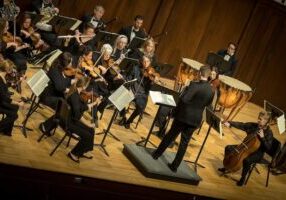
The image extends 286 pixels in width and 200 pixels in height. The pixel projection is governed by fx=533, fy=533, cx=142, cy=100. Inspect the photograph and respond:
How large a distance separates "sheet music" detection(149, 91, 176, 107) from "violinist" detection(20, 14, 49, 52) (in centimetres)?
267

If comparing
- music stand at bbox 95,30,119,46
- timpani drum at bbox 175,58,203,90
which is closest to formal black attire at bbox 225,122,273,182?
timpani drum at bbox 175,58,203,90

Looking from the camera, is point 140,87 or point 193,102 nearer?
point 193,102

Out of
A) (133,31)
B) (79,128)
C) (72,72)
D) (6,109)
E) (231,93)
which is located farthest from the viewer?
(133,31)

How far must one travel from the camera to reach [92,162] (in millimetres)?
7328

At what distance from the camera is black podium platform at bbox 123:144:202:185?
24.9 feet

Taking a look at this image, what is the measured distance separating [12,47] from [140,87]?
218cm

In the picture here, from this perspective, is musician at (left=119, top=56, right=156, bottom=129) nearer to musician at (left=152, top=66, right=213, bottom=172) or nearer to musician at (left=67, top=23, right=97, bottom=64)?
musician at (left=67, top=23, right=97, bottom=64)

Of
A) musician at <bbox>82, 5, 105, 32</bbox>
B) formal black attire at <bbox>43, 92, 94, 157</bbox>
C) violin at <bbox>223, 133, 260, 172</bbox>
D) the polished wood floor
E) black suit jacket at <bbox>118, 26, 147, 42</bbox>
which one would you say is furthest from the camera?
black suit jacket at <bbox>118, 26, 147, 42</bbox>

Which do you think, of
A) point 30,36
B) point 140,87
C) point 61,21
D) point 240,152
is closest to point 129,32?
point 61,21

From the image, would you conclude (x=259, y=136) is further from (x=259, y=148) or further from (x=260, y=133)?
(x=259, y=148)

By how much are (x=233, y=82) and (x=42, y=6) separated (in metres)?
4.17

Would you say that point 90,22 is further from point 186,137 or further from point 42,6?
point 186,137

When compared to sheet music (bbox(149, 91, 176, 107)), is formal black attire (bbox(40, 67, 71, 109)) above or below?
below

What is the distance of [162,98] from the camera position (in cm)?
767
